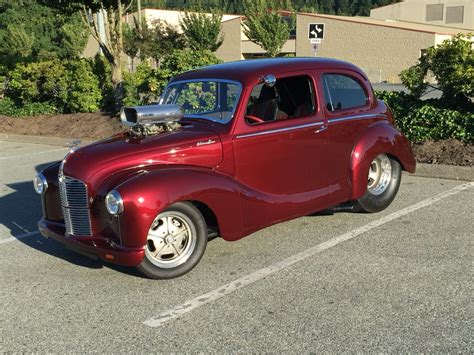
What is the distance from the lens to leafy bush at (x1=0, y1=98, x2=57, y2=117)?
1539cm

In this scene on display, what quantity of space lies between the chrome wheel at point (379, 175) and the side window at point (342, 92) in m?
0.70

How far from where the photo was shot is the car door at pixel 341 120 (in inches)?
208

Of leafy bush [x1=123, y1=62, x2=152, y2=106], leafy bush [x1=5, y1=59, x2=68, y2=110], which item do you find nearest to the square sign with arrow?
leafy bush [x1=123, y1=62, x2=152, y2=106]

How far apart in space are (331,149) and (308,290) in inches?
69.0

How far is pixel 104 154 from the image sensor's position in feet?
14.2

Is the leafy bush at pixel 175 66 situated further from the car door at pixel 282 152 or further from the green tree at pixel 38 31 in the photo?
the green tree at pixel 38 31

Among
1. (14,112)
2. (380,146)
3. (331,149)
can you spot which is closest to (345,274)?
(331,149)

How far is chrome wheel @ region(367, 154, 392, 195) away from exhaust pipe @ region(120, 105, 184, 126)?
2.39 metres

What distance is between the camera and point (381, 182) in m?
6.08

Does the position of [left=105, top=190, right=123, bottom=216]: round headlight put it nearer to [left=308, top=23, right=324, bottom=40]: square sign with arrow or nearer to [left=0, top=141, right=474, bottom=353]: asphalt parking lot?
[left=0, top=141, right=474, bottom=353]: asphalt parking lot

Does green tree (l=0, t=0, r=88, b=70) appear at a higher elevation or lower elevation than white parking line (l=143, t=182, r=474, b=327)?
higher

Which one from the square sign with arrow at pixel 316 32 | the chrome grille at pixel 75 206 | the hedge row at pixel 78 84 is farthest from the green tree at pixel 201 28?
the chrome grille at pixel 75 206

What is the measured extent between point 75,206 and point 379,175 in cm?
340

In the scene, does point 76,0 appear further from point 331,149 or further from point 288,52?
point 288,52
